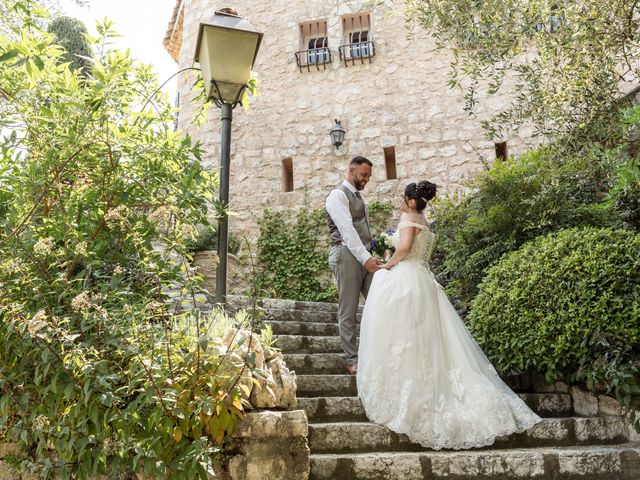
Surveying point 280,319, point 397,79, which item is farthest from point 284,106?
point 280,319

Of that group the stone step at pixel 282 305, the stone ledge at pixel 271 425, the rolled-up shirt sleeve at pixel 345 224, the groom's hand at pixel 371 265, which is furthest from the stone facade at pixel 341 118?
the stone ledge at pixel 271 425

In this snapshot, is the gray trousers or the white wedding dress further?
the gray trousers

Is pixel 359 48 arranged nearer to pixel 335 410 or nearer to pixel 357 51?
pixel 357 51

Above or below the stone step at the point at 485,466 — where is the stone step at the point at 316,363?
above

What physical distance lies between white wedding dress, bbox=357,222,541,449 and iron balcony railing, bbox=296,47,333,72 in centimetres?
690

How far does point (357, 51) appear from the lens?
404 inches

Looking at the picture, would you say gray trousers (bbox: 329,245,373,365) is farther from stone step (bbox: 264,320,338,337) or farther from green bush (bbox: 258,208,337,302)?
green bush (bbox: 258,208,337,302)

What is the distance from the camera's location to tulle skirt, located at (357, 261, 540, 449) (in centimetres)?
344

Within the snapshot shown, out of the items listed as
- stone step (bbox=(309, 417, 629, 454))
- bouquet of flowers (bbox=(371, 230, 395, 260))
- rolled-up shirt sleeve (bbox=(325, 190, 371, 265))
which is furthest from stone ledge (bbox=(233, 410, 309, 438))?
bouquet of flowers (bbox=(371, 230, 395, 260))

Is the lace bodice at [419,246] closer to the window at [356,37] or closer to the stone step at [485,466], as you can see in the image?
the stone step at [485,466]

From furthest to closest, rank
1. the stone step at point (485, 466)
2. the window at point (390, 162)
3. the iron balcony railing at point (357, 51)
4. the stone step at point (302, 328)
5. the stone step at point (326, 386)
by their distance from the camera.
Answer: the iron balcony railing at point (357, 51) < the window at point (390, 162) < the stone step at point (302, 328) < the stone step at point (326, 386) < the stone step at point (485, 466)

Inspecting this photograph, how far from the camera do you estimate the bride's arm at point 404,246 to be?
13.9ft

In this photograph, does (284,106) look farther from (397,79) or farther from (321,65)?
(397,79)

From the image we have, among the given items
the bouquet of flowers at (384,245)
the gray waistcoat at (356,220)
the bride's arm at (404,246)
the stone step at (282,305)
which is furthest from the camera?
the stone step at (282,305)
